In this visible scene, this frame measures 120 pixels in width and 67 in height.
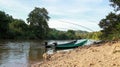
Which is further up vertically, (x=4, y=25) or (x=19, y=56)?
(x=4, y=25)

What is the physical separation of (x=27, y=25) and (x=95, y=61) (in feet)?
255

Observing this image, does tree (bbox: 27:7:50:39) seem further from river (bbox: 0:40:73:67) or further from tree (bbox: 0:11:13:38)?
river (bbox: 0:40:73:67)

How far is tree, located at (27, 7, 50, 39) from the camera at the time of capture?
8525 centimetres

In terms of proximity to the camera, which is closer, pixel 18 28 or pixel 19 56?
pixel 19 56

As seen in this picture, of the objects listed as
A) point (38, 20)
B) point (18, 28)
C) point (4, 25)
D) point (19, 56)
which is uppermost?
point (38, 20)

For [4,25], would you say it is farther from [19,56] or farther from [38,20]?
[19,56]

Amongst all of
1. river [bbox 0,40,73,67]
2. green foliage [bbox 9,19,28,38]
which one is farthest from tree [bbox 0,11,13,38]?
river [bbox 0,40,73,67]

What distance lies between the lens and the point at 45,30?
88.9 m

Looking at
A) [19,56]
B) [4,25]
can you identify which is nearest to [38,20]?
[4,25]

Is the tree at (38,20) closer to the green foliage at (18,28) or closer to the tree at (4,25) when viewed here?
the green foliage at (18,28)

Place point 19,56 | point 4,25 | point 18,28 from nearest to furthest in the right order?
point 19,56
point 4,25
point 18,28

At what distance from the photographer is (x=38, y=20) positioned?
85812mm

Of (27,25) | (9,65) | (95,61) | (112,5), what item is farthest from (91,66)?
(27,25)

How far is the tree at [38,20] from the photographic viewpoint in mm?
85250
